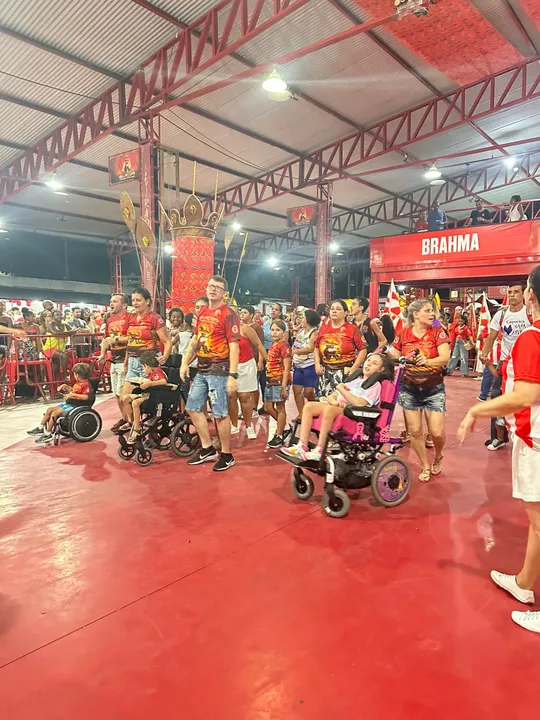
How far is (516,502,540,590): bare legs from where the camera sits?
199 cm

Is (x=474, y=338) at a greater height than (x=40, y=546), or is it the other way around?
(x=474, y=338)

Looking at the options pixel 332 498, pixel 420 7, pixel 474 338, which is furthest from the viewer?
pixel 474 338

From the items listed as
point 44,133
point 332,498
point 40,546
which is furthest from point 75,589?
point 44,133

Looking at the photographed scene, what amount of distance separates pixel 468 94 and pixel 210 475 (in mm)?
10910

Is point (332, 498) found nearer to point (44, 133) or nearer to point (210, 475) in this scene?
point (210, 475)

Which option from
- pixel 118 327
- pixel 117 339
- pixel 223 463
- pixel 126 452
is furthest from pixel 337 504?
pixel 118 327

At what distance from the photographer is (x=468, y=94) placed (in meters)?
10.6

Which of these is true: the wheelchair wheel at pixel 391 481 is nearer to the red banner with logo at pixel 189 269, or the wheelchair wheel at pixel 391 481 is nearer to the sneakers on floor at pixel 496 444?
the sneakers on floor at pixel 496 444

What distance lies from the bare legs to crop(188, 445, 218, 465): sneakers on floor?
271cm

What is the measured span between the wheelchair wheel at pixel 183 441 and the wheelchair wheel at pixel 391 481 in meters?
2.07

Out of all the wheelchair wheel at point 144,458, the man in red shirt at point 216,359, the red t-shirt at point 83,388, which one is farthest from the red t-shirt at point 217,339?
the red t-shirt at point 83,388

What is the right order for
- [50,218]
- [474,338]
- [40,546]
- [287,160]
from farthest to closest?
[50,218]
[287,160]
[474,338]
[40,546]

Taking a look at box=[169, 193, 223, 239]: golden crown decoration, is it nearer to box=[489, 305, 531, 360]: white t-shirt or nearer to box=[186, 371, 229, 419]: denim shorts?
box=[186, 371, 229, 419]: denim shorts

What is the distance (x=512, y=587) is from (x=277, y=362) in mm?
3000
